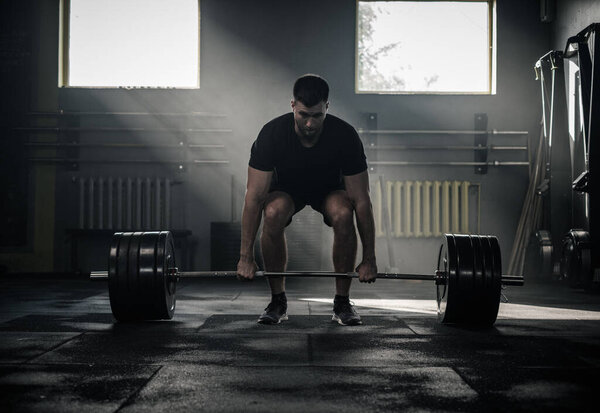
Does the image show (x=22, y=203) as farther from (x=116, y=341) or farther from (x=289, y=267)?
(x=116, y=341)

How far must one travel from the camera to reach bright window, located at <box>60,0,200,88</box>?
5566 millimetres

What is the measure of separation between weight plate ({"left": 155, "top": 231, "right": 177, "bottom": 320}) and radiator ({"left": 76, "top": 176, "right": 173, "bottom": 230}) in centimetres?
284

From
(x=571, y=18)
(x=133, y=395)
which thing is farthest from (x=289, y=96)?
(x=133, y=395)

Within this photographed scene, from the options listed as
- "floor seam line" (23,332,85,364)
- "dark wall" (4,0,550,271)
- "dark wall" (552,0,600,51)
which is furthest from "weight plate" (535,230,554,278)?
"floor seam line" (23,332,85,364)

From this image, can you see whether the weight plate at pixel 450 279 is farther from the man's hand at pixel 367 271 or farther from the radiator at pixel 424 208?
the radiator at pixel 424 208

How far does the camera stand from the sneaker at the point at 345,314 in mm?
2537

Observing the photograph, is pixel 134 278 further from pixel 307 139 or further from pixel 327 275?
pixel 307 139

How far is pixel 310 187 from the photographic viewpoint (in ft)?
8.67

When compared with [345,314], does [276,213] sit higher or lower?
higher

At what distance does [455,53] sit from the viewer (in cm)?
559

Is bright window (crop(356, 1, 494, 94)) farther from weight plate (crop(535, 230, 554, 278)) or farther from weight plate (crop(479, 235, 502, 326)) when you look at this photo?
weight plate (crop(479, 235, 502, 326))

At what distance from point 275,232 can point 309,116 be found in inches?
19.2

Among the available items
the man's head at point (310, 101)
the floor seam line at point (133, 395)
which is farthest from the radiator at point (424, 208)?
the floor seam line at point (133, 395)

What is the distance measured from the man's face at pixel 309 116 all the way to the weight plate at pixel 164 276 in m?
0.68
